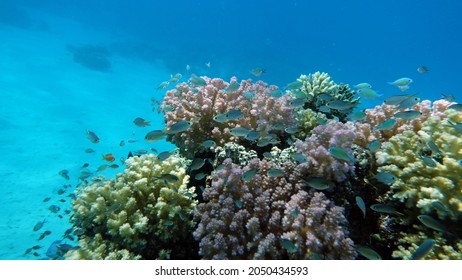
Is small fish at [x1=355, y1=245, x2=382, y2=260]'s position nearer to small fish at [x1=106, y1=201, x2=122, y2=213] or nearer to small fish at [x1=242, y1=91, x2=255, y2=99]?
small fish at [x1=106, y1=201, x2=122, y2=213]

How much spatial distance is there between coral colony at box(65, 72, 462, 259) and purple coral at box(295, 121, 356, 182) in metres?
0.02

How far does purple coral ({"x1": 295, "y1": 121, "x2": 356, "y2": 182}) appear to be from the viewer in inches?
146

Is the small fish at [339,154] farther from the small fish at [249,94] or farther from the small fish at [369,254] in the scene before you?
the small fish at [249,94]

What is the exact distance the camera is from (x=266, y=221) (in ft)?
11.7

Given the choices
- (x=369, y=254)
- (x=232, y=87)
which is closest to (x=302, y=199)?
(x=369, y=254)

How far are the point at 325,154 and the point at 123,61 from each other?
166 ft

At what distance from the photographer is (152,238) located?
428 centimetres

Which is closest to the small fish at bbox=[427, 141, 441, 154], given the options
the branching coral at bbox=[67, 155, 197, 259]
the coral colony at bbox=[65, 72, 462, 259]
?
the coral colony at bbox=[65, 72, 462, 259]

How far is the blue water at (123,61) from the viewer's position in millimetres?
17094

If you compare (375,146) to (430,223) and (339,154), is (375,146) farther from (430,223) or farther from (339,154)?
(430,223)

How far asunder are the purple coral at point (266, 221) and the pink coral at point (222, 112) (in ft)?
5.06

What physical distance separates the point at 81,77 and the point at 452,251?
135 feet

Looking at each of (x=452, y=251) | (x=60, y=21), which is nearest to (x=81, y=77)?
(x=60, y=21)

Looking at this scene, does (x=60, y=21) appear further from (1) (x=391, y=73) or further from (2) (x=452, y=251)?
(1) (x=391, y=73)
